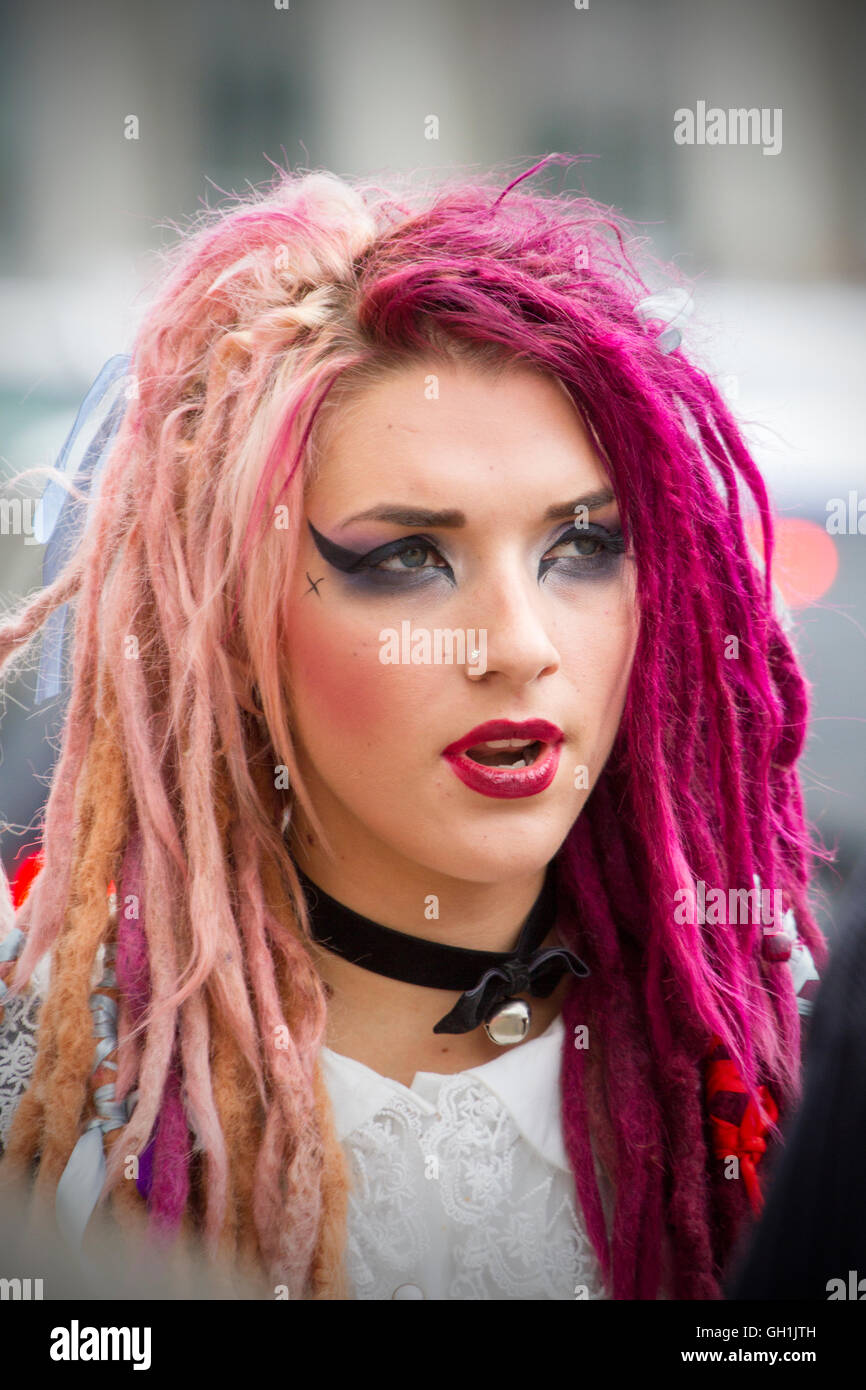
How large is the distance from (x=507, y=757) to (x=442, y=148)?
2.39ft

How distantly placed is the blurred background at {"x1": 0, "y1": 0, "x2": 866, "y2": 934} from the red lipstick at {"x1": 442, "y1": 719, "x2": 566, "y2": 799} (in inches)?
18.8

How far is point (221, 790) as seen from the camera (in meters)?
1.30

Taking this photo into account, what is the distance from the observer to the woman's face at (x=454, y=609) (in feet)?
3.83

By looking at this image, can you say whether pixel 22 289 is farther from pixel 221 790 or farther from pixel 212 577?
pixel 221 790

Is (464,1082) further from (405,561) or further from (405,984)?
(405,561)

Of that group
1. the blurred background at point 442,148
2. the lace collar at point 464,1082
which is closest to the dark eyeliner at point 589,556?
the blurred background at point 442,148

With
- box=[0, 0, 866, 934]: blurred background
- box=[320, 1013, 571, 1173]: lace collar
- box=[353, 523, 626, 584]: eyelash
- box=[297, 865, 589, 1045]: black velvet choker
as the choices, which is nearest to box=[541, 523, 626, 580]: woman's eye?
box=[353, 523, 626, 584]: eyelash

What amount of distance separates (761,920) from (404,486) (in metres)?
0.67

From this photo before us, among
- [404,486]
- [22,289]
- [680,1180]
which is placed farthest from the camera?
[22,289]

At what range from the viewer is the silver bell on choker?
4.12 ft

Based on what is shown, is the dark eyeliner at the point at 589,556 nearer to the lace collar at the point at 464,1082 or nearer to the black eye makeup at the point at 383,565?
the black eye makeup at the point at 383,565

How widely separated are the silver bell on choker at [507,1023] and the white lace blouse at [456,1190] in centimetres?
3

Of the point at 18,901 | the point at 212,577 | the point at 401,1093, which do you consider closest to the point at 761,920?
the point at 401,1093

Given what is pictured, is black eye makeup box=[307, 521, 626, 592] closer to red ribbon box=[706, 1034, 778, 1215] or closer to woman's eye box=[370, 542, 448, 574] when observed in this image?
woman's eye box=[370, 542, 448, 574]
